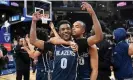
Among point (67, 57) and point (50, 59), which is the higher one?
point (67, 57)

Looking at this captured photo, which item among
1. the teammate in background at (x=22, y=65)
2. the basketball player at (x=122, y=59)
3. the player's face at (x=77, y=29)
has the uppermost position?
the player's face at (x=77, y=29)

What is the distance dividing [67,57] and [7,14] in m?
20.7

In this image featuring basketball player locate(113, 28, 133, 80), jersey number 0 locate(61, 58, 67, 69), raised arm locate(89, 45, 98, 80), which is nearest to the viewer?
jersey number 0 locate(61, 58, 67, 69)

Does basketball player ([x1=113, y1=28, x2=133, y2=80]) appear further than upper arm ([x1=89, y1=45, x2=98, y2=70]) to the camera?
Yes

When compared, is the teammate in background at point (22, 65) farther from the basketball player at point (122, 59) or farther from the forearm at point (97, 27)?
the forearm at point (97, 27)

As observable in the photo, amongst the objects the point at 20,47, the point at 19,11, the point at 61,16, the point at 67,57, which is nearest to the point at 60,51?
the point at 67,57

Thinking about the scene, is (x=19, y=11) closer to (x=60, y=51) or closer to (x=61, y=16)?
(x=61, y=16)

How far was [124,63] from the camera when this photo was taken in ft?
16.8

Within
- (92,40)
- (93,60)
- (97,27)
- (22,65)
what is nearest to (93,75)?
(93,60)

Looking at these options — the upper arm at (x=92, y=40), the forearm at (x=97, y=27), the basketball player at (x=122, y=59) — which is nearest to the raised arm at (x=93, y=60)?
the upper arm at (x=92, y=40)

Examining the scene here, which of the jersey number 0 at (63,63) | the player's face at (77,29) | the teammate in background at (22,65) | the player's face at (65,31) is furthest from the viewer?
the teammate in background at (22,65)

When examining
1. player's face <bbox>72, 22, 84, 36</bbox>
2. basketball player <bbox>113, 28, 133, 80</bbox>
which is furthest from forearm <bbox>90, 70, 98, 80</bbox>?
basketball player <bbox>113, 28, 133, 80</bbox>

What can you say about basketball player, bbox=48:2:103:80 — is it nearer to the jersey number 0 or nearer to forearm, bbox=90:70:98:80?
forearm, bbox=90:70:98:80

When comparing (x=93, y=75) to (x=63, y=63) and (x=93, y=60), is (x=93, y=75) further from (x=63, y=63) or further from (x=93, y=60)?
(x=63, y=63)
